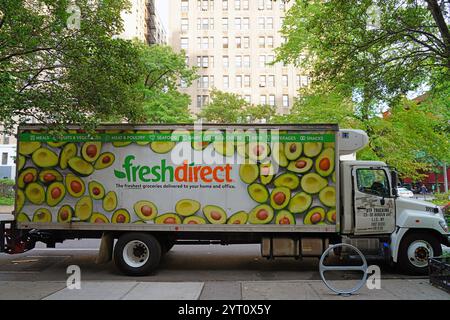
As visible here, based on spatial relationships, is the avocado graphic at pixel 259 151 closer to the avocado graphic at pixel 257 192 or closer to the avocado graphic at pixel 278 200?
the avocado graphic at pixel 257 192

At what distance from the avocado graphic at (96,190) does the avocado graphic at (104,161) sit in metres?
0.36

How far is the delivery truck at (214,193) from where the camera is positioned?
345 inches

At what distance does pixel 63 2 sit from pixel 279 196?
6312mm

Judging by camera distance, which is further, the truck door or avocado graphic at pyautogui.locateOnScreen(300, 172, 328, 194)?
the truck door

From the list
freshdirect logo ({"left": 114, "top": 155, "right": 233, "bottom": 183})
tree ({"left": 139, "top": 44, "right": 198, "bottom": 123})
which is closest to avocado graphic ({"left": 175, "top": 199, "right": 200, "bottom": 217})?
freshdirect logo ({"left": 114, "top": 155, "right": 233, "bottom": 183})

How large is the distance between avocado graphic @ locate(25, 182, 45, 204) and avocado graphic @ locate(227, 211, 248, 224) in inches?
170

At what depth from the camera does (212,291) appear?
7.47 m

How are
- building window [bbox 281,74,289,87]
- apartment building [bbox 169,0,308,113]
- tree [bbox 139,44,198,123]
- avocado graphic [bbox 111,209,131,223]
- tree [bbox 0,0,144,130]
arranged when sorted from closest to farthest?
tree [bbox 0,0,144,130] < avocado graphic [bbox 111,209,131,223] < tree [bbox 139,44,198,123] < building window [bbox 281,74,289,87] < apartment building [bbox 169,0,308,113]

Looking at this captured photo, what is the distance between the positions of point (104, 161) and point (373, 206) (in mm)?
6191

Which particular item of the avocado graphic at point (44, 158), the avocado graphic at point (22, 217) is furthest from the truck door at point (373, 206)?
the avocado graphic at point (22, 217)

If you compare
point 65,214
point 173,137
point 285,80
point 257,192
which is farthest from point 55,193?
point 285,80

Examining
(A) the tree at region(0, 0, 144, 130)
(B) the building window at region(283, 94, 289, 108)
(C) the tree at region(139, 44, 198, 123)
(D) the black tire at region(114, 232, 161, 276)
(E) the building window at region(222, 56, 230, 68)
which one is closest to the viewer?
(A) the tree at region(0, 0, 144, 130)

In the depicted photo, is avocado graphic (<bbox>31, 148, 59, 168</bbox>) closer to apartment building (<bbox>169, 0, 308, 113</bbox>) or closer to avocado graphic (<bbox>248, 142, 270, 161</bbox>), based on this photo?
avocado graphic (<bbox>248, 142, 270, 161</bbox>)

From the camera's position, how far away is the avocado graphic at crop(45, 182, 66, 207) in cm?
896
